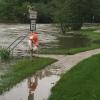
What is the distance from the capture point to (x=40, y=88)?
14.3 meters

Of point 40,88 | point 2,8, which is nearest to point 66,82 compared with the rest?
point 40,88

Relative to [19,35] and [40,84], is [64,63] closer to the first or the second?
[40,84]

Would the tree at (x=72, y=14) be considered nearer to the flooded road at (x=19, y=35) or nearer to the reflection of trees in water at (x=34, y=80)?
the flooded road at (x=19, y=35)

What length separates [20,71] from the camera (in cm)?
Answer: 1791

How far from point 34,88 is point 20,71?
12.2ft

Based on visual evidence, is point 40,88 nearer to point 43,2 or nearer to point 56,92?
point 56,92

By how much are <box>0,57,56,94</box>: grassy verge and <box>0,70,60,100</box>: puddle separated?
334mm

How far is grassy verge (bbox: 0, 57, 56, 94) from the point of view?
15227 millimetres

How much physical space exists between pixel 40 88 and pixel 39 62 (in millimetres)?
6092

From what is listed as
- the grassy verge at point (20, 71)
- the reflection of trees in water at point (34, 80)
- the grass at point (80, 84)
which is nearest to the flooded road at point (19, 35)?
the grassy verge at point (20, 71)

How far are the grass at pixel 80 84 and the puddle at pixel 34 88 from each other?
1.04 ft

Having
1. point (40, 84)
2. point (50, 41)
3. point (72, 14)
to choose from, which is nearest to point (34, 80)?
point (40, 84)

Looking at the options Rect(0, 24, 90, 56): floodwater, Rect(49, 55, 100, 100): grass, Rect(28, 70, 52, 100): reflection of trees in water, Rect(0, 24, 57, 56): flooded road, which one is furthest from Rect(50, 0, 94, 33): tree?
Rect(28, 70, 52, 100): reflection of trees in water

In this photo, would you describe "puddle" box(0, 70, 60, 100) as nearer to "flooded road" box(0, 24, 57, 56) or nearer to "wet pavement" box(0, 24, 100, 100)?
"wet pavement" box(0, 24, 100, 100)
